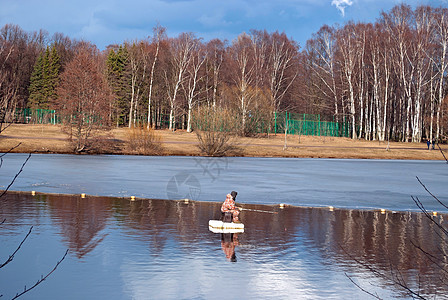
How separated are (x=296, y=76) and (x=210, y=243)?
77.7 meters

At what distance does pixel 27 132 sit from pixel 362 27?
45.3m

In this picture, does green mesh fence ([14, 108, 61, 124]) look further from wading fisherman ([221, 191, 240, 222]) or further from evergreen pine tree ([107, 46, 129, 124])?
wading fisherman ([221, 191, 240, 222])

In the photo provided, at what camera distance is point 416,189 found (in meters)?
23.7

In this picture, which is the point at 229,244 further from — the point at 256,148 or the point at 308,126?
the point at 308,126

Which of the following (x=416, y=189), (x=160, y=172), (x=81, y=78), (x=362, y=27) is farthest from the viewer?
(x=362, y=27)

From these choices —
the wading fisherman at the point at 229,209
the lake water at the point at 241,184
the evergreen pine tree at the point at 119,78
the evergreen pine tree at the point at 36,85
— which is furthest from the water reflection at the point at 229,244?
the evergreen pine tree at the point at 36,85

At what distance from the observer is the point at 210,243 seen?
458 inches

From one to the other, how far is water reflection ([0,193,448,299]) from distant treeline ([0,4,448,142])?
4016 centimetres

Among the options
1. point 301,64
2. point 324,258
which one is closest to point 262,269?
point 324,258

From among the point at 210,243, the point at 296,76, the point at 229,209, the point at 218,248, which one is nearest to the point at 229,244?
the point at 210,243

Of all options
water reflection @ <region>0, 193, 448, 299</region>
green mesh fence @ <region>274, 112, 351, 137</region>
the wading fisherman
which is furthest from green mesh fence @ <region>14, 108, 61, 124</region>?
the wading fisherman

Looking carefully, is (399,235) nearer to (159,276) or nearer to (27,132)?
(159,276)

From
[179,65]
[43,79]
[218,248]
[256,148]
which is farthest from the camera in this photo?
[43,79]

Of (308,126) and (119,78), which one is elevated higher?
(119,78)
